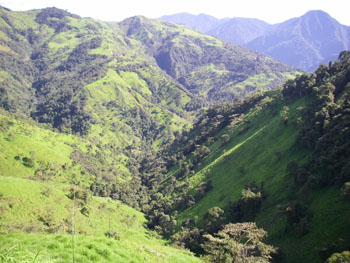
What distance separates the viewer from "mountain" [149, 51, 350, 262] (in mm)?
41469

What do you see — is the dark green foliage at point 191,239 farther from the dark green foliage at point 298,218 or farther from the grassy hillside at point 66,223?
the dark green foliage at point 298,218

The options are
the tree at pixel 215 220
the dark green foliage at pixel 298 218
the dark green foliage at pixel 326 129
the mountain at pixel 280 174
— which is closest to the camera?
the mountain at pixel 280 174

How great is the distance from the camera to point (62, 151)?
14238 cm

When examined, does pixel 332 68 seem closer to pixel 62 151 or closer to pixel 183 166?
pixel 183 166

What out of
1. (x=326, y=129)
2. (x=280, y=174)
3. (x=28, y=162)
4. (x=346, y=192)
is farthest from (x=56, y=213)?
(x=326, y=129)

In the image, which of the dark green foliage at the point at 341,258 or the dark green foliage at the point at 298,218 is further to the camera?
the dark green foliage at the point at 298,218

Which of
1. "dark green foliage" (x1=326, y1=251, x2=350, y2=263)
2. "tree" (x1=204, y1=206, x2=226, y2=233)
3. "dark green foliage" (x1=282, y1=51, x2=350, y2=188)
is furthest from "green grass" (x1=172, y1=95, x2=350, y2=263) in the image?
"dark green foliage" (x1=326, y1=251, x2=350, y2=263)

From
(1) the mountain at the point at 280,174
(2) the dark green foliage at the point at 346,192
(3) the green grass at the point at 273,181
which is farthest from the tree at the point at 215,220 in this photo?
(2) the dark green foliage at the point at 346,192

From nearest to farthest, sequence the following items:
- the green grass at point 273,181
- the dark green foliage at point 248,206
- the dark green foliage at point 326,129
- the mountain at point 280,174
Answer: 1. the green grass at point 273,181
2. the mountain at point 280,174
3. the dark green foliage at point 326,129
4. the dark green foliage at point 248,206

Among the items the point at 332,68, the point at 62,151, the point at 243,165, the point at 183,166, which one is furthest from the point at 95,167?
the point at 332,68

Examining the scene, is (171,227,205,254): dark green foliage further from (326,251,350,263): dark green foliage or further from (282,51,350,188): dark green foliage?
(326,251,350,263): dark green foliage

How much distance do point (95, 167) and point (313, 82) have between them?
127 metres

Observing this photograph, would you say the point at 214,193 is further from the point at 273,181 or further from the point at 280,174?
the point at 280,174

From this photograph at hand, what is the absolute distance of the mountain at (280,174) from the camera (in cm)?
4147
